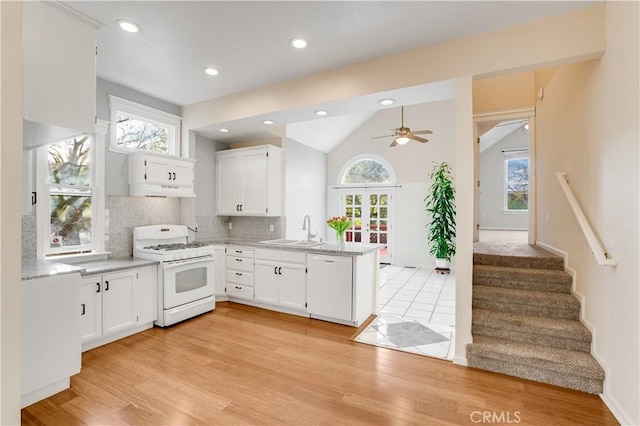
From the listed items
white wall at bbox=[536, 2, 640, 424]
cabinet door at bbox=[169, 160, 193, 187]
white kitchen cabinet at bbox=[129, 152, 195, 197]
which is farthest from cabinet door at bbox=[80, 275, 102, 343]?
white wall at bbox=[536, 2, 640, 424]

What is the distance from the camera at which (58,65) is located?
6.20 ft

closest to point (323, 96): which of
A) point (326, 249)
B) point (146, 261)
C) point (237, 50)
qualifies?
point (237, 50)

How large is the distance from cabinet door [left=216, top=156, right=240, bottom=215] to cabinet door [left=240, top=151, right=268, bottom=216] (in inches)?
5.1

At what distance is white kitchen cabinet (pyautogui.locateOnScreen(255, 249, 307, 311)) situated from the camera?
4.02 m

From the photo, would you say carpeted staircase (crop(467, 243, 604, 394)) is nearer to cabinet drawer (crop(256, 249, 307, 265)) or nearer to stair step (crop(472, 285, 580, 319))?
stair step (crop(472, 285, 580, 319))

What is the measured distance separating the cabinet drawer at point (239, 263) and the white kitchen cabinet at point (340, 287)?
1031 mm

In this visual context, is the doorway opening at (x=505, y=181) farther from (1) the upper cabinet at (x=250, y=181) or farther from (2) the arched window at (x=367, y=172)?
(1) the upper cabinet at (x=250, y=181)

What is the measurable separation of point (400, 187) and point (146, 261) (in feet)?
19.6

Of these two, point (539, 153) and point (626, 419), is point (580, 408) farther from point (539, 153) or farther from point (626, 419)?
point (539, 153)

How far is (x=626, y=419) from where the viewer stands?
6.42 ft

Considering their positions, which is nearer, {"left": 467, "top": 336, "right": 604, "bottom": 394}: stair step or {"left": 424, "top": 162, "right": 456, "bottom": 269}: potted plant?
{"left": 467, "top": 336, "right": 604, "bottom": 394}: stair step

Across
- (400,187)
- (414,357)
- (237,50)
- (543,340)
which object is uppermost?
(237,50)

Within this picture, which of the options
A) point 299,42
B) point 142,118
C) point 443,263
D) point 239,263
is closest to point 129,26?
point 299,42

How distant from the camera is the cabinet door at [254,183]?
190 inches
